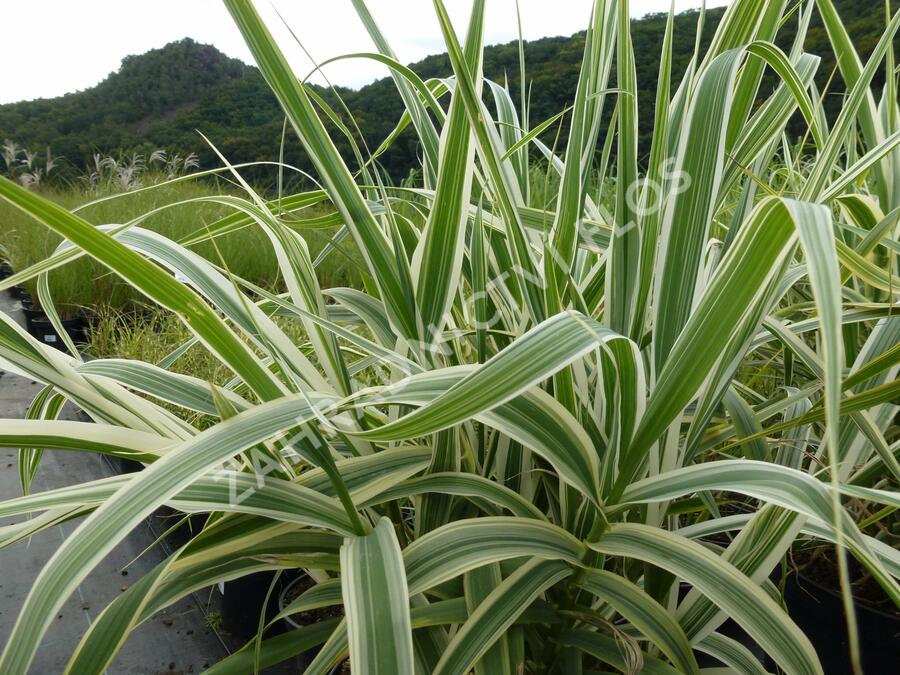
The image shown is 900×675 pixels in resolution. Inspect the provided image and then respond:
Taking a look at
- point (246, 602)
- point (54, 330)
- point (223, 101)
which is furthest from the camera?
point (223, 101)

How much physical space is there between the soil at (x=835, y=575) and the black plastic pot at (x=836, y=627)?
0.04 ft

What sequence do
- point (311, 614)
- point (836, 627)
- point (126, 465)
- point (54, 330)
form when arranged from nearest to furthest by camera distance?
point (836, 627) → point (311, 614) → point (126, 465) → point (54, 330)

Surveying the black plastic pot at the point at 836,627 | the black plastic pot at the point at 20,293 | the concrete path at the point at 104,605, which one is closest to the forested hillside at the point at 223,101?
the black plastic pot at the point at 20,293

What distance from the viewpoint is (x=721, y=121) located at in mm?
504

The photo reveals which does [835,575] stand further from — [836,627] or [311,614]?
[311,614]

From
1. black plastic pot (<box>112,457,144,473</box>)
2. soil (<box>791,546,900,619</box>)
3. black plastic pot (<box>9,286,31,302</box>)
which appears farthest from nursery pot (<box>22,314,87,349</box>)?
soil (<box>791,546,900,619</box>)

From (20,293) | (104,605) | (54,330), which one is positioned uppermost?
(20,293)

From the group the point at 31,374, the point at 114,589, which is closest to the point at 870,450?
the point at 31,374

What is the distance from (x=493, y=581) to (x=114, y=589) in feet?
3.34

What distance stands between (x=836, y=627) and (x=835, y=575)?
70 mm

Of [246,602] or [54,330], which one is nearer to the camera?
[246,602]

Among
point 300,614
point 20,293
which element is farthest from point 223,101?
point 300,614

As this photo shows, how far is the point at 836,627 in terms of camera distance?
823 millimetres

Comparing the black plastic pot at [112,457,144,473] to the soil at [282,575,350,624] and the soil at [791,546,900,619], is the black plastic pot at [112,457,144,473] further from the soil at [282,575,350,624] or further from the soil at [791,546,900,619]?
the soil at [791,546,900,619]
